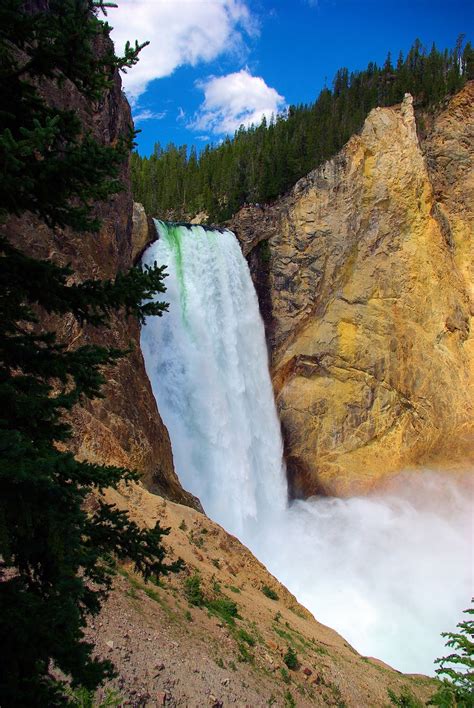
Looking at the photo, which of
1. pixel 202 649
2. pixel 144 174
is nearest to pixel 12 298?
pixel 202 649

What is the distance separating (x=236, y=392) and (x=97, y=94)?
68.6 ft

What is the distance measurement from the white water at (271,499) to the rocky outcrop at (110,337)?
5.34 meters

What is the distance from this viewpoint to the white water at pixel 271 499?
720 inches

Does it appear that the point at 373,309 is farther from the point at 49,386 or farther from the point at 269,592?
the point at 49,386

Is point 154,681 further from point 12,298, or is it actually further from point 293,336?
point 293,336

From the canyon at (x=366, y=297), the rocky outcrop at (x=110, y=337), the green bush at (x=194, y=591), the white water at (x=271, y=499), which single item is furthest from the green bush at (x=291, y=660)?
the white water at (x=271, y=499)

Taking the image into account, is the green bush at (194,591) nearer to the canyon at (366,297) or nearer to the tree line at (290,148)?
the canyon at (366,297)

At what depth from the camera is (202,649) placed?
312 inches

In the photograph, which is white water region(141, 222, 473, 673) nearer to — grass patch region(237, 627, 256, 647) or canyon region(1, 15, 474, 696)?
canyon region(1, 15, 474, 696)

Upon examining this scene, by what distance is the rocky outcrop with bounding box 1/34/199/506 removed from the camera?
12.5 metres

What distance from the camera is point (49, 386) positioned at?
149 inches

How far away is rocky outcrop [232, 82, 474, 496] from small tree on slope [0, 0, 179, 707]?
2353 centimetres

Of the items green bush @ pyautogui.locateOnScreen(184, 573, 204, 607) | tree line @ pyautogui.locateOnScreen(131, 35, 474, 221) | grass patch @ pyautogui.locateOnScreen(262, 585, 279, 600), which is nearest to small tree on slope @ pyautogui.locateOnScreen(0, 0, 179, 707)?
green bush @ pyautogui.locateOnScreen(184, 573, 204, 607)

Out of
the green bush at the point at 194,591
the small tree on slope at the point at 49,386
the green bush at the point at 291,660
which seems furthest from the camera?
the green bush at the point at 194,591
